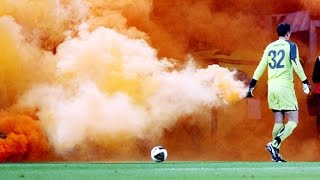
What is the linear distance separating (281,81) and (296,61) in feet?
0.99

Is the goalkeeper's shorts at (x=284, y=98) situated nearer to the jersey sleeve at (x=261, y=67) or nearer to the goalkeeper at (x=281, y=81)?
the goalkeeper at (x=281, y=81)

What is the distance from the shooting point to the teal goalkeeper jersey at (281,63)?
356 inches

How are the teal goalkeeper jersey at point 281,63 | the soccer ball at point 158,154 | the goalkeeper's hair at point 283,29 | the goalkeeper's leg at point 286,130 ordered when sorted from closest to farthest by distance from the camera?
1. the soccer ball at point 158,154
2. the goalkeeper's leg at point 286,130
3. the teal goalkeeper jersey at point 281,63
4. the goalkeeper's hair at point 283,29

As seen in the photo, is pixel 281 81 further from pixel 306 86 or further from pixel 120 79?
pixel 120 79

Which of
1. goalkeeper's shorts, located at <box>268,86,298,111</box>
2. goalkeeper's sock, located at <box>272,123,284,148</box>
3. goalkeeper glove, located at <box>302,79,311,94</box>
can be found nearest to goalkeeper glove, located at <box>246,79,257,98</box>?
goalkeeper's shorts, located at <box>268,86,298,111</box>

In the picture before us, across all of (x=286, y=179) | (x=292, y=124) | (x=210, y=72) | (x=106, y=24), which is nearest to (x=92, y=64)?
(x=106, y=24)

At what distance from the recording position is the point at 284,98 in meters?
8.98

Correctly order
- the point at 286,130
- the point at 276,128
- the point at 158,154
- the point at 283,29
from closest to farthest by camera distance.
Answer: the point at 158,154 < the point at 286,130 < the point at 276,128 < the point at 283,29

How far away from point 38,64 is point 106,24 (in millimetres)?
968

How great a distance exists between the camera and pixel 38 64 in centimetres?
908

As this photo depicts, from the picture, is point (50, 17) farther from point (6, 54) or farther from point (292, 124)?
point (292, 124)

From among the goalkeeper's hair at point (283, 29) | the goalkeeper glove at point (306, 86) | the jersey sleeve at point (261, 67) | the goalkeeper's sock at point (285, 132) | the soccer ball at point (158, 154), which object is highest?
the goalkeeper's hair at point (283, 29)

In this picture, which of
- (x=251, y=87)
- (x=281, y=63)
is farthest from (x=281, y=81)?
(x=251, y=87)

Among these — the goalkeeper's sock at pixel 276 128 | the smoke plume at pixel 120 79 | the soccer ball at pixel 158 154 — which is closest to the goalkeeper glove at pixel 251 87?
the smoke plume at pixel 120 79
